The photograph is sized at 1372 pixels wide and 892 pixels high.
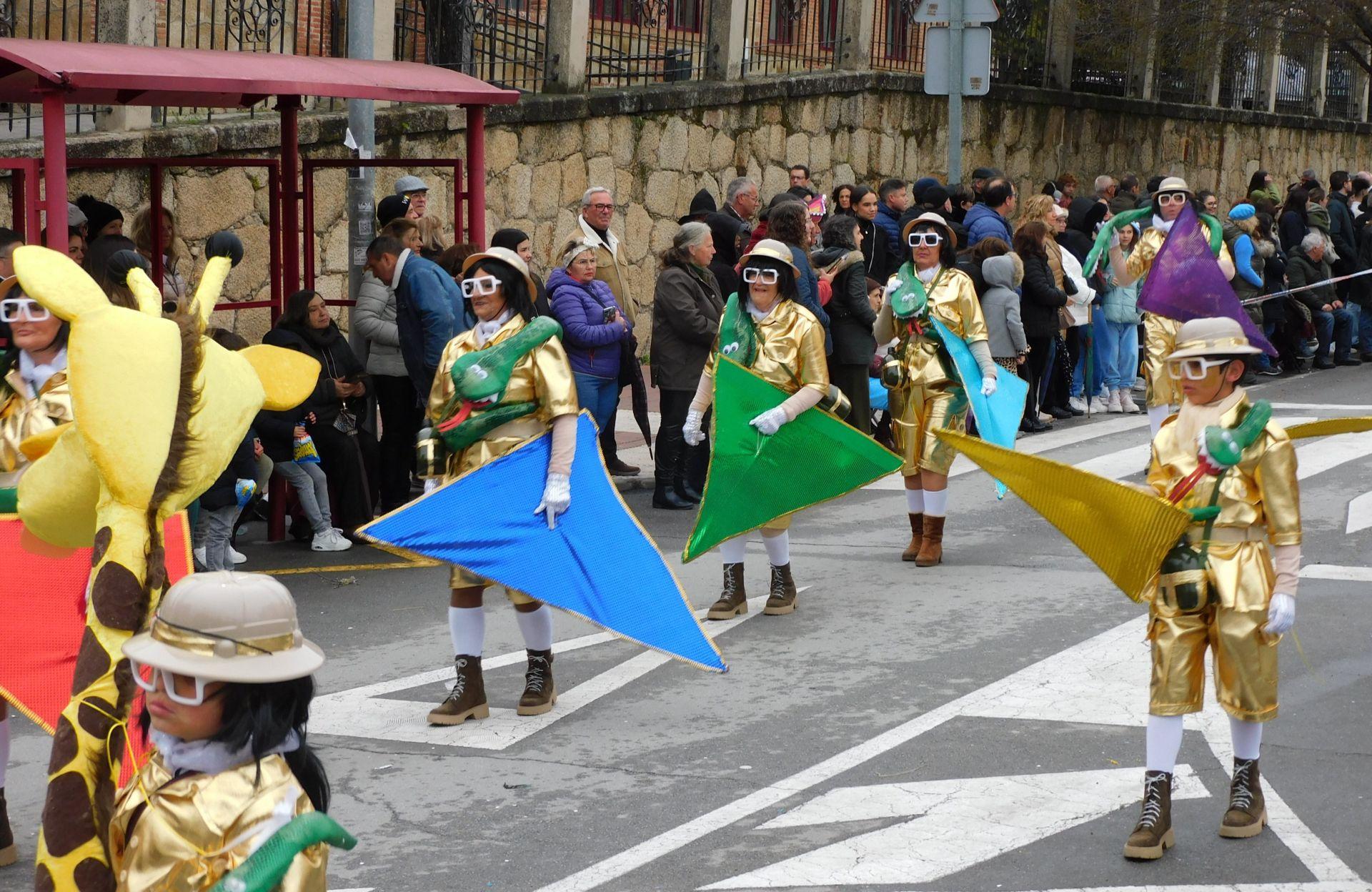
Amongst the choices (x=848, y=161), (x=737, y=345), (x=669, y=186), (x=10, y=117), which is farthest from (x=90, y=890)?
(x=848, y=161)

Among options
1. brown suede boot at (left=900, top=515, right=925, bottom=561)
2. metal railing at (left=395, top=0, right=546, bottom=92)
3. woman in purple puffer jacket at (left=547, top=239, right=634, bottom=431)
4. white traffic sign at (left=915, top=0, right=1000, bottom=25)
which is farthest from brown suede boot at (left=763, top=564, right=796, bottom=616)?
metal railing at (left=395, top=0, right=546, bottom=92)

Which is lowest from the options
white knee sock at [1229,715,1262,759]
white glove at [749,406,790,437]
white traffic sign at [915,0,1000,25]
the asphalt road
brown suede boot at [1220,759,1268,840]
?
the asphalt road

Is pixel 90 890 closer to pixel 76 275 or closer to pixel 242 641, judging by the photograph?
pixel 242 641

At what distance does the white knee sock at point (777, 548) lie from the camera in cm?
869

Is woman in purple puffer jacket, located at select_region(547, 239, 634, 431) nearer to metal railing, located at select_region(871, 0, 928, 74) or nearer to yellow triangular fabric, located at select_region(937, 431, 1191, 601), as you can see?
yellow triangular fabric, located at select_region(937, 431, 1191, 601)

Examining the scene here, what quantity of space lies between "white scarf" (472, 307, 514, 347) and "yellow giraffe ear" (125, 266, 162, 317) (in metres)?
2.12

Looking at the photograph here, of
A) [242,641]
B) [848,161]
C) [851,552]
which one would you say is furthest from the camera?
[848,161]

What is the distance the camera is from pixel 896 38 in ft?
71.5

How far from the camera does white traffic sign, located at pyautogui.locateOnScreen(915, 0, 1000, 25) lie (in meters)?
15.4

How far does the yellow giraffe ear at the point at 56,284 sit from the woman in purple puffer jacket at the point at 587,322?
21.3 ft

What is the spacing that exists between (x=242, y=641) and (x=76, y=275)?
5.90 feet

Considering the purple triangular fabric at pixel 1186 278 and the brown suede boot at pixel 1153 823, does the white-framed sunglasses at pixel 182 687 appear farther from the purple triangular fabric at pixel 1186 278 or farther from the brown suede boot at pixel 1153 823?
the purple triangular fabric at pixel 1186 278

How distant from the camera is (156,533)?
14.7ft

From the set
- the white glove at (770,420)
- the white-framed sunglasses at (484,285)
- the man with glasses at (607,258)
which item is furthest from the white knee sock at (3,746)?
the man with glasses at (607,258)
